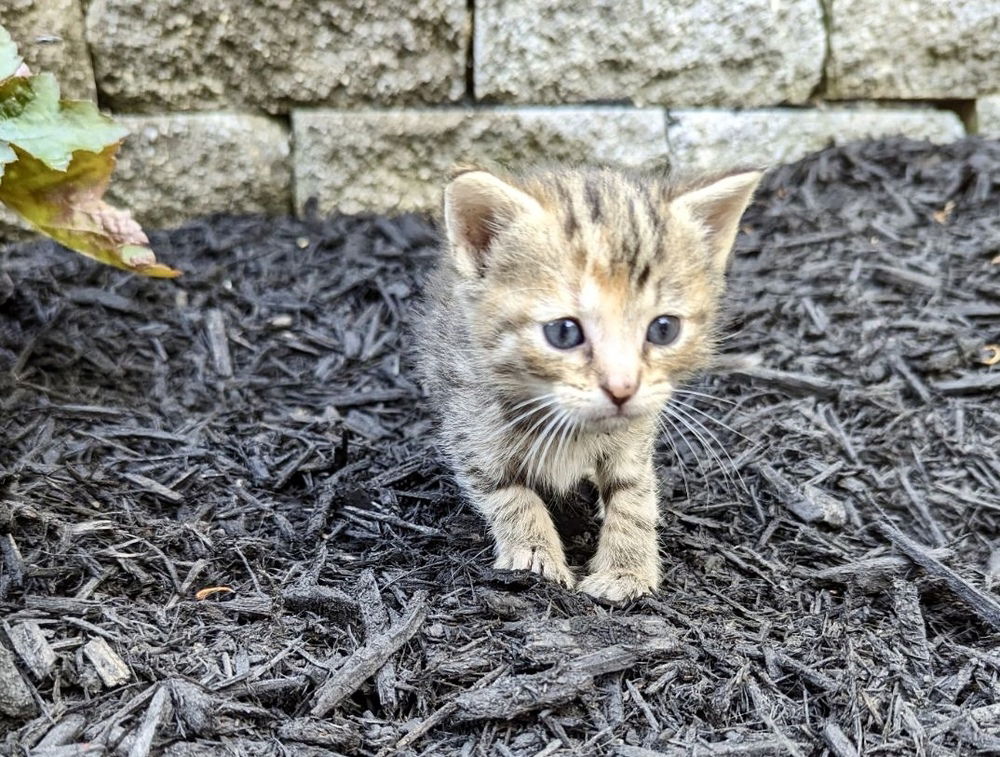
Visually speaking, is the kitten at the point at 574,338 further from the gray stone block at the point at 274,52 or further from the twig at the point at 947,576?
the gray stone block at the point at 274,52

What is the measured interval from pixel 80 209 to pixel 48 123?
0.34m

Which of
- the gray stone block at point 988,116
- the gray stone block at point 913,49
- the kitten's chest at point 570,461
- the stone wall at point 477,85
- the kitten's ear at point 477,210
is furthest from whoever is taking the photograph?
the gray stone block at point 988,116

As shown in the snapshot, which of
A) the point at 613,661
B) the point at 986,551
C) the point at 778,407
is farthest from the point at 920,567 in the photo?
the point at 613,661

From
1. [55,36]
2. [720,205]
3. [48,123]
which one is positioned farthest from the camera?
[55,36]

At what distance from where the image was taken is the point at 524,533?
138 inches

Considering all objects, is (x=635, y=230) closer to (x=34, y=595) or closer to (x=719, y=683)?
(x=719, y=683)

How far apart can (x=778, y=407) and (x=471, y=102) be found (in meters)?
2.44

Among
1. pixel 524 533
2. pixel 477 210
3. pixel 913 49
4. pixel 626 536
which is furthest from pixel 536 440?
pixel 913 49

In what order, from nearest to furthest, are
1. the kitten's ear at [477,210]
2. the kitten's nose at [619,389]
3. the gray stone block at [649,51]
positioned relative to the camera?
the kitten's nose at [619,389] < the kitten's ear at [477,210] < the gray stone block at [649,51]

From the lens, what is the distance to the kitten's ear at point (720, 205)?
3.39m

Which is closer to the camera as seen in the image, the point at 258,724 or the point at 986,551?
the point at 258,724

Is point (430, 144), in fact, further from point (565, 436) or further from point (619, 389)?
point (619, 389)

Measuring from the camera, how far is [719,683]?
2973 millimetres

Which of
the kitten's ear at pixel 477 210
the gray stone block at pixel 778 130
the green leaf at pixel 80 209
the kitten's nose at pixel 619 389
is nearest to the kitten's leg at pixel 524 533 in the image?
the kitten's nose at pixel 619 389
